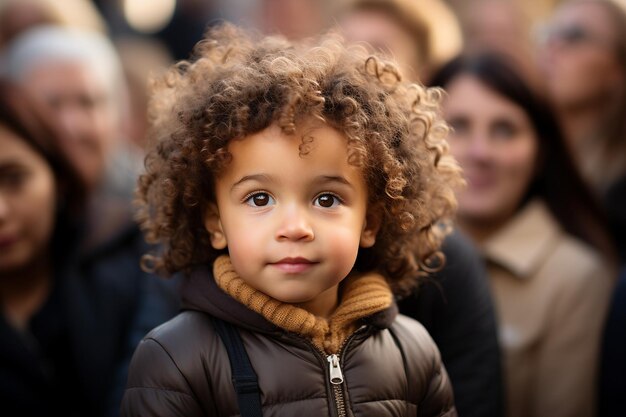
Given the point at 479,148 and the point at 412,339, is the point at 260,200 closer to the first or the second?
the point at 412,339

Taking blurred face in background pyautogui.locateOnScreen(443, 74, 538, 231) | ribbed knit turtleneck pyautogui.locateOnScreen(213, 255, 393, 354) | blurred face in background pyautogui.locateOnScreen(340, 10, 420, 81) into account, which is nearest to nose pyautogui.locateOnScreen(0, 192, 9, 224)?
ribbed knit turtleneck pyautogui.locateOnScreen(213, 255, 393, 354)

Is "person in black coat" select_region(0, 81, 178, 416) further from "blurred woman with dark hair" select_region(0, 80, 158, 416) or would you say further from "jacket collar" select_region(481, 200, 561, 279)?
"jacket collar" select_region(481, 200, 561, 279)

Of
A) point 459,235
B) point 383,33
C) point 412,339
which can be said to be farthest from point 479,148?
point 412,339

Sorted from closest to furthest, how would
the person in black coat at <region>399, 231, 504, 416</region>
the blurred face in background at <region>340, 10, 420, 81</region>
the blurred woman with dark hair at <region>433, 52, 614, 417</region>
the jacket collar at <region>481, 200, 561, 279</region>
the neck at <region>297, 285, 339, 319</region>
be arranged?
the neck at <region>297, 285, 339, 319</region> < the person in black coat at <region>399, 231, 504, 416</region> < the blurred woman with dark hair at <region>433, 52, 614, 417</region> < the jacket collar at <region>481, 200, 561, 279</region> < the blurred face in background at <region>340, 10, 420, 81</region>

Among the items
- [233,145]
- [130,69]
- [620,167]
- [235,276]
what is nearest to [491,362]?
[235,276]

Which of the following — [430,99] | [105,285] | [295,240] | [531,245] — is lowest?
[105,285]

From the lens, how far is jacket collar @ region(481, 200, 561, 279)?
330 centimetres

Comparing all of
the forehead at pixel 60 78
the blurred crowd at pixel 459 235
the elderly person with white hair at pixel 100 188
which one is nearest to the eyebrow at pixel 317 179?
the blurred crowd at pixel 459 235

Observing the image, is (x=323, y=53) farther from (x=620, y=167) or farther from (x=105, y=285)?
(x=620, y=167)

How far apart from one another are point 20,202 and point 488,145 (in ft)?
6.50

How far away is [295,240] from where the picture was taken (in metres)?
1.67

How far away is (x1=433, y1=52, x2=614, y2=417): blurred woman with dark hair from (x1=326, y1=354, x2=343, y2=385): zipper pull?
1.59 metres

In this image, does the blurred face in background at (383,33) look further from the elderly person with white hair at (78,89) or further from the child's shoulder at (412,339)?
the child's shoulder at (412,339)

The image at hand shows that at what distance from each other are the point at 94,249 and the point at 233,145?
1.69 m
